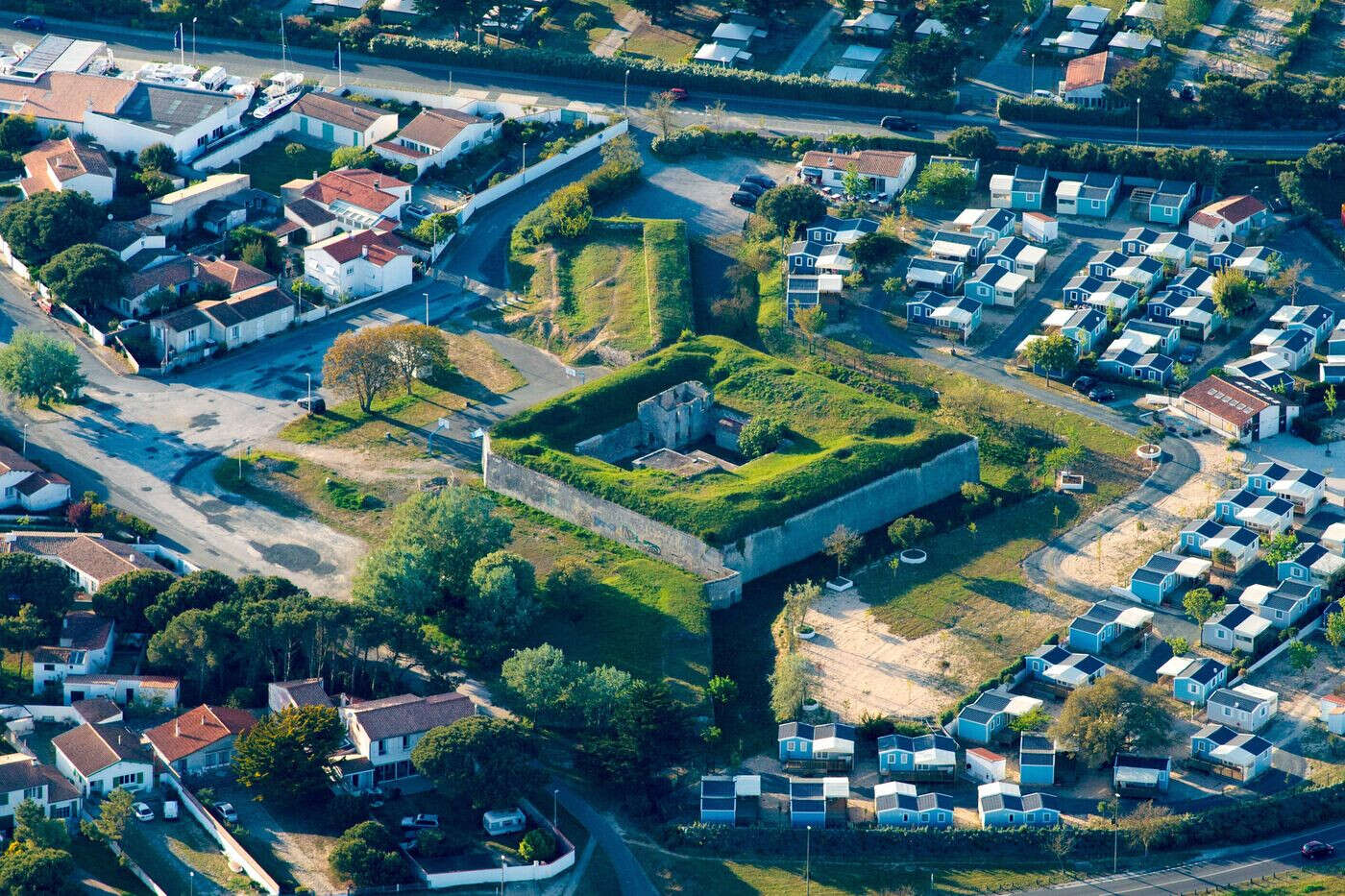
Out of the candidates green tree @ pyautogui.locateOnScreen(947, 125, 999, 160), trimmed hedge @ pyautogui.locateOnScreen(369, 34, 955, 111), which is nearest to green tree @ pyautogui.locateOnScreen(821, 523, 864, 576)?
green tree @ pyautogui.locateOnScreen(947, 125, 999, 160)

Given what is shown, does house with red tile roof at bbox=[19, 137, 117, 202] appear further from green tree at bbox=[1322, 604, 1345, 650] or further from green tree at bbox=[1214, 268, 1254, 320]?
green tree at bbox=[1322, 604, 1345, 650]

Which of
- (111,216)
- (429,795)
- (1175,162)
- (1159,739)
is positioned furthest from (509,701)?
(1175,162)

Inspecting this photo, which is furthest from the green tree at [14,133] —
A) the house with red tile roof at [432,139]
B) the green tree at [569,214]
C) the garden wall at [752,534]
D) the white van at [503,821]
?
the white van at [503,821]

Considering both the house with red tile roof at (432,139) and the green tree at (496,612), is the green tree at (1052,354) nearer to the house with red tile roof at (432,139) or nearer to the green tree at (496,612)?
the green tree at (496,612)

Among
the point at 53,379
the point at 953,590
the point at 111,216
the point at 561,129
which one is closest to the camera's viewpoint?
the point at 953,590

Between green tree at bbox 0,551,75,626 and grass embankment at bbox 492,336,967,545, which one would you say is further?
grass embankment at bbox 492,336,967,545

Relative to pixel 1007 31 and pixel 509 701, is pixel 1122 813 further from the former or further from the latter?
pixel 1007 31

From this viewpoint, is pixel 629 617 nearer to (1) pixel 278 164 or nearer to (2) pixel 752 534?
(2) pixel 752 534
